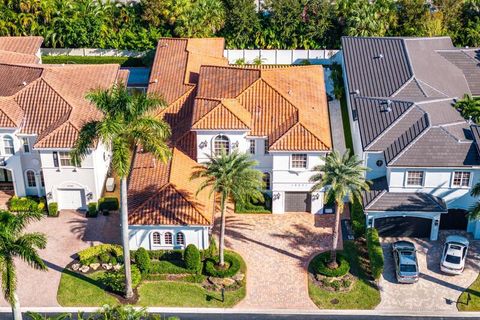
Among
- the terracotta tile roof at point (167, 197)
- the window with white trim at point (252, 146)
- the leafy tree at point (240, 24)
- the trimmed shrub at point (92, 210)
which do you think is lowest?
the trimmed shrub at point (92, 210)

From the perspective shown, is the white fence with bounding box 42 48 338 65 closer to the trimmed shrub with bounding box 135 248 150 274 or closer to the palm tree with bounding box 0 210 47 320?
the trimmed shrub with bounding box 135 248 150 274

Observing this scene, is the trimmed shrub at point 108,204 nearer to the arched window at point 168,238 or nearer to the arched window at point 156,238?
the arched window at point 156,238

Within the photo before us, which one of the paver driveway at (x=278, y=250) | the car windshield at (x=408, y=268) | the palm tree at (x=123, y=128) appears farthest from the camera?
the car windshield at (x=408, y=268)

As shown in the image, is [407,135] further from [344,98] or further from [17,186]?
[17,186]

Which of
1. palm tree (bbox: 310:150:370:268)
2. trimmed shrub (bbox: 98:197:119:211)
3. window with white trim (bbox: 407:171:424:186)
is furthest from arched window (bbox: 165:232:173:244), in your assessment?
window with white trim (bbox: 407:171:424:186)

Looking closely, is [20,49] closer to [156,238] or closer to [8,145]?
[8,145]

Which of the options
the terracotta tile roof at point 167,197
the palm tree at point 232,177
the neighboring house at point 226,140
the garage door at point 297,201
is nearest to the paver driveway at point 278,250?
the garage door at point 297,201
